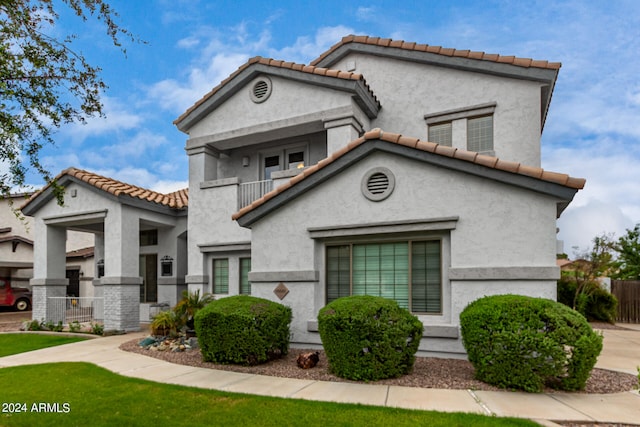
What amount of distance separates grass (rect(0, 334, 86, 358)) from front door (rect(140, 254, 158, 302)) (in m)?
3.84

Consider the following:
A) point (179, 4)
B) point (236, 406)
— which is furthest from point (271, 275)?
point (179, 4)

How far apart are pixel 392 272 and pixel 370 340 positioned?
7.85 ft

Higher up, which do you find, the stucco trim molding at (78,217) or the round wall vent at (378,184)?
the round wall vent at (378,184)

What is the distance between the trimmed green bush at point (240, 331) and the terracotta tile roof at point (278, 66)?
7.17m

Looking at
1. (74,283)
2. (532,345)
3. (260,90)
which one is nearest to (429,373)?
(532,345)

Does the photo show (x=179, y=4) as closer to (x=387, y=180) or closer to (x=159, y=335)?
(x=387, y=180)

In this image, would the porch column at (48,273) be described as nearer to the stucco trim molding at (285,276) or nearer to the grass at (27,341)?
the grass at (27,341)

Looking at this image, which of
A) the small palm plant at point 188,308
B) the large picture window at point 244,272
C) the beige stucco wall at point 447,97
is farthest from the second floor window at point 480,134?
the small palm plant at point 188,308

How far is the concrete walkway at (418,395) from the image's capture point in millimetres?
5641

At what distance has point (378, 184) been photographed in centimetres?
957

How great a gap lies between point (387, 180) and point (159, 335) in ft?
26.7

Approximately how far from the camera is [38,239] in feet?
53.9

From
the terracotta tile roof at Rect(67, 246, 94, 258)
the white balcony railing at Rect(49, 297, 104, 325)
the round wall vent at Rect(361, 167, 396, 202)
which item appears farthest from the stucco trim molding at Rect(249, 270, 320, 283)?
the terracotta tile roof at Rect(67, 246, 94, 258)

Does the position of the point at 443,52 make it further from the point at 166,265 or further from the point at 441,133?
the point at 166,265
